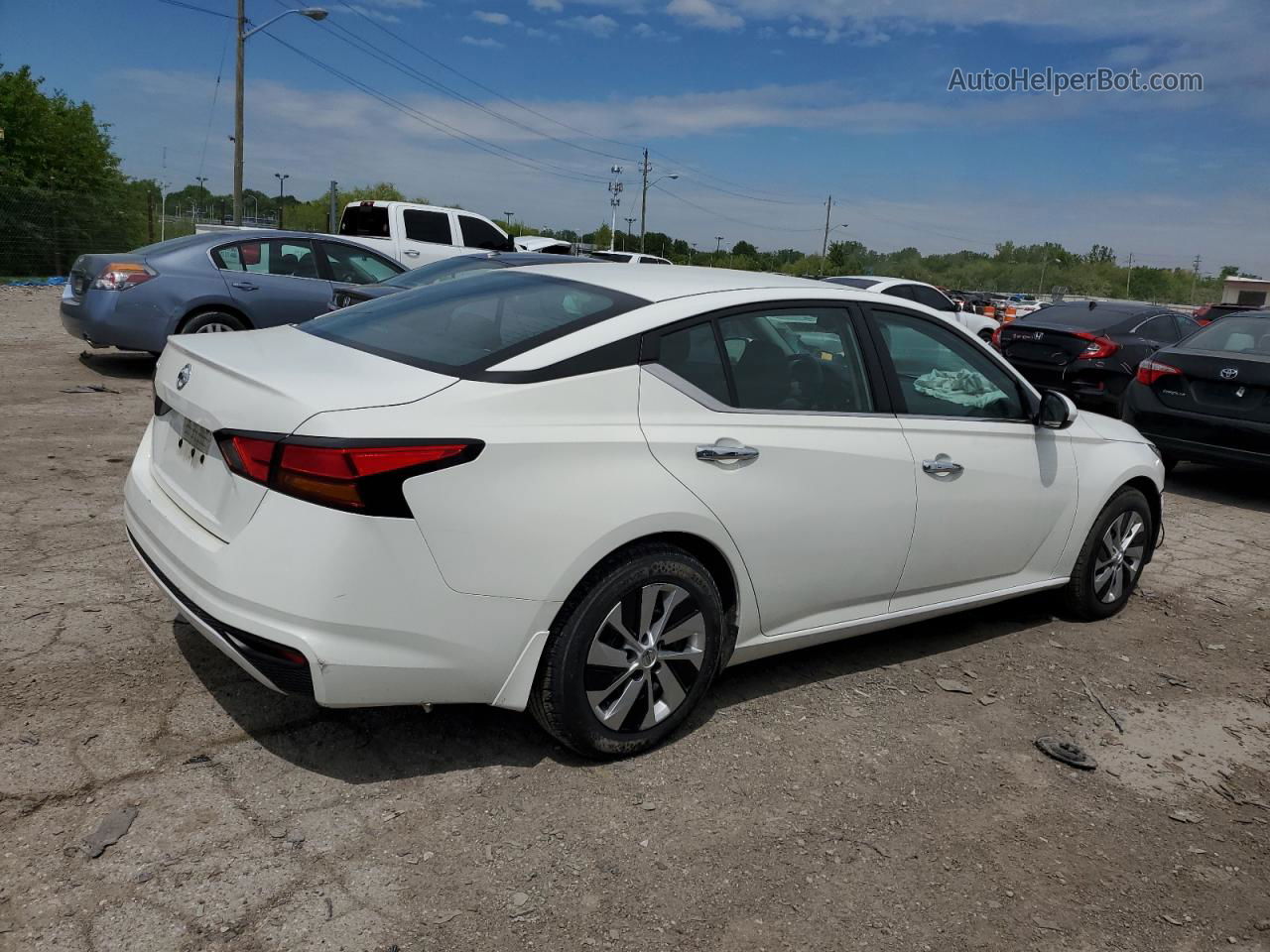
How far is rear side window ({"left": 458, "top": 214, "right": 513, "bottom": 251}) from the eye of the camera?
1561 centimetres

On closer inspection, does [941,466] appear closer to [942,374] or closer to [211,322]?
[942,374]

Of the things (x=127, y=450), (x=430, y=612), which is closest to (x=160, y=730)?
(x=430, y=612)

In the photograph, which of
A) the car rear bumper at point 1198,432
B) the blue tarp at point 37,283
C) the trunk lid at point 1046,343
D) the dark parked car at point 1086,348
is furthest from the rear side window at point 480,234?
the blue tarp at point 37,283

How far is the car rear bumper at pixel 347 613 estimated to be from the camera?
2740mm

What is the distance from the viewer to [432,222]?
15.4m

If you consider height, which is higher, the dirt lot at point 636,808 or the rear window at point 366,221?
the rear window at point 366,221

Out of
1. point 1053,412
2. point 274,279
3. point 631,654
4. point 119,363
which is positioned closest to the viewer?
point 631,654

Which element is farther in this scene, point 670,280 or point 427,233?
point 427,233

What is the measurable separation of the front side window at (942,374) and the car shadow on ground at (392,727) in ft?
4.00

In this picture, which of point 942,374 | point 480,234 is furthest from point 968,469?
point 480,234

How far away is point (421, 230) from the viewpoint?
15.4m

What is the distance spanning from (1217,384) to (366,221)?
1199 centimetres

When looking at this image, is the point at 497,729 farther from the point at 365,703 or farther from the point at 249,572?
the point at 249,572

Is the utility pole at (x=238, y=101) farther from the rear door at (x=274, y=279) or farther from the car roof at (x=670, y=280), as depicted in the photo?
the car roof at (x=670, y=280)
